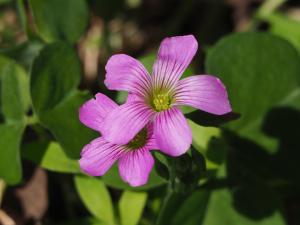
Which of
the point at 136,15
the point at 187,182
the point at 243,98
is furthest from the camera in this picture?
the point at 136,15

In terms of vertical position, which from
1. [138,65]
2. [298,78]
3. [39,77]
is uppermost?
[138,65]

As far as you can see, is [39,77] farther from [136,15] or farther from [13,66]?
[136,15]

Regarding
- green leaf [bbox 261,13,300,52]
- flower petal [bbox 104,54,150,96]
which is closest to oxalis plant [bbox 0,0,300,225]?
flower petal [bbox 104,54,150,96]

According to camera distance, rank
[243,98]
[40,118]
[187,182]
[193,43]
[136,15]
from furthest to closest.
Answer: [136,15]
[243,98]
[40,118]
[187,182]
[193,43]

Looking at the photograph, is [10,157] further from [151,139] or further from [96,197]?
[151,139]

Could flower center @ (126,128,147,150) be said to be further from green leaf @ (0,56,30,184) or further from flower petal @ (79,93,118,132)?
green leaf @ (0,56,30,184)

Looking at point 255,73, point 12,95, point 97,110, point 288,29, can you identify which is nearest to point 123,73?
point 97,110

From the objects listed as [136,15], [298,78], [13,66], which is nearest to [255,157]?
[298,78]
